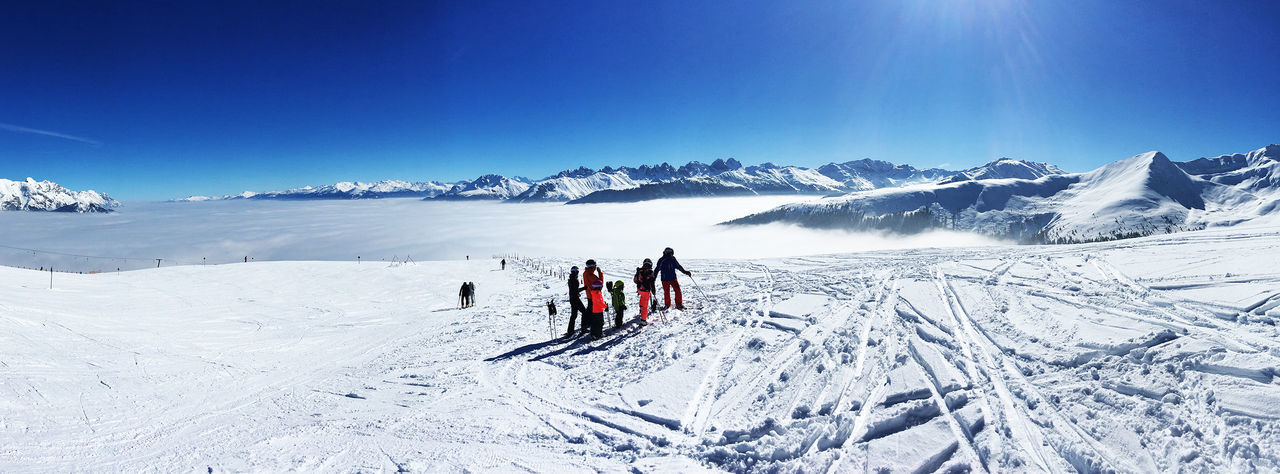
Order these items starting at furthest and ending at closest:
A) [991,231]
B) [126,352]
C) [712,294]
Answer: [991,231] < [712,294] < [126,352]

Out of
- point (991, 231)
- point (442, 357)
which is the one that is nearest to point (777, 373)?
point (442, 357)

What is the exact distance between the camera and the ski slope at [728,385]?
5293 millimetres

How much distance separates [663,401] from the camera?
22.6 ft

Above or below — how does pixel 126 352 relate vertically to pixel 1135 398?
below

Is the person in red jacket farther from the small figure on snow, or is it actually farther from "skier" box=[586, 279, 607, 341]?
the small figure on snow

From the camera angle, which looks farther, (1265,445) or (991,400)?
(991,400)

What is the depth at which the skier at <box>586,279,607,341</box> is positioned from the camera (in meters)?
10.9

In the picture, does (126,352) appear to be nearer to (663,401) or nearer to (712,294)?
(663,401)

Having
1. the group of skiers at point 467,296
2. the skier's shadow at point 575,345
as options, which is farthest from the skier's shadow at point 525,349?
the group of skiers at point 467,296

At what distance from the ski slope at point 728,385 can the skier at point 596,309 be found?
2.01 ft

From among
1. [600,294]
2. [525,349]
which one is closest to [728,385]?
[600,294]

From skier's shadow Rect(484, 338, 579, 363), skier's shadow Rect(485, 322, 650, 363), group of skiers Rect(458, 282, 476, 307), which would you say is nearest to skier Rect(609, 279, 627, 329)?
skier's shadow Rect(485, 322, 650, 363)

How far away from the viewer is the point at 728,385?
289 inches

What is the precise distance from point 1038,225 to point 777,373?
835 feet
